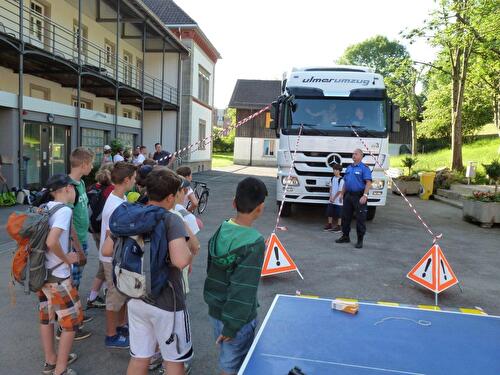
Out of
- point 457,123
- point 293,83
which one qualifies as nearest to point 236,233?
point 293,83

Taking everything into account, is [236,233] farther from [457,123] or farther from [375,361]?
[457,123]

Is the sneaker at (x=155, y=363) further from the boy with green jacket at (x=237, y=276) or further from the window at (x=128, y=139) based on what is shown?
the window at (x=128, y=139)

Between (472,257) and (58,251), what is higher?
(58,251)

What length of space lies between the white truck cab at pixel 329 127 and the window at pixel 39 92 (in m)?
10.4

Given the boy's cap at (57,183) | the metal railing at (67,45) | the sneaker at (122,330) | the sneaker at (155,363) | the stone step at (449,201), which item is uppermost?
the metal railing at (67,45)

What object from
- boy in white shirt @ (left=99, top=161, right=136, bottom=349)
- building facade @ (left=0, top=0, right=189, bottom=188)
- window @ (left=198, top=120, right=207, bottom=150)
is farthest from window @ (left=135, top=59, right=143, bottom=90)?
boy in white shirt @ (left=99, top=161, right=136, bottom=349)

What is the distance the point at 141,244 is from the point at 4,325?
2.67m

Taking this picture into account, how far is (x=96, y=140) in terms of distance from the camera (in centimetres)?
1809

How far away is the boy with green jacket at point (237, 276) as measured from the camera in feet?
8.00

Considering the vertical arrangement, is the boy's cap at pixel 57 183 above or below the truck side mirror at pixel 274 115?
below

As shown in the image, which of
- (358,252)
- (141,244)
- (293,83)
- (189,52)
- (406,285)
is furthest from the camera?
(189,52)

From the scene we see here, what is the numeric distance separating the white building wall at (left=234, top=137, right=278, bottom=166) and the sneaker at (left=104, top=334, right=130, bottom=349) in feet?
143

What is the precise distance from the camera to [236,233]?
99.0 inches

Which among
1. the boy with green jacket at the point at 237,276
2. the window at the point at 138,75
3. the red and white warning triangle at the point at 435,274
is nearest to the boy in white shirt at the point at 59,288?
the boy with green jacket at the point at 237,276
